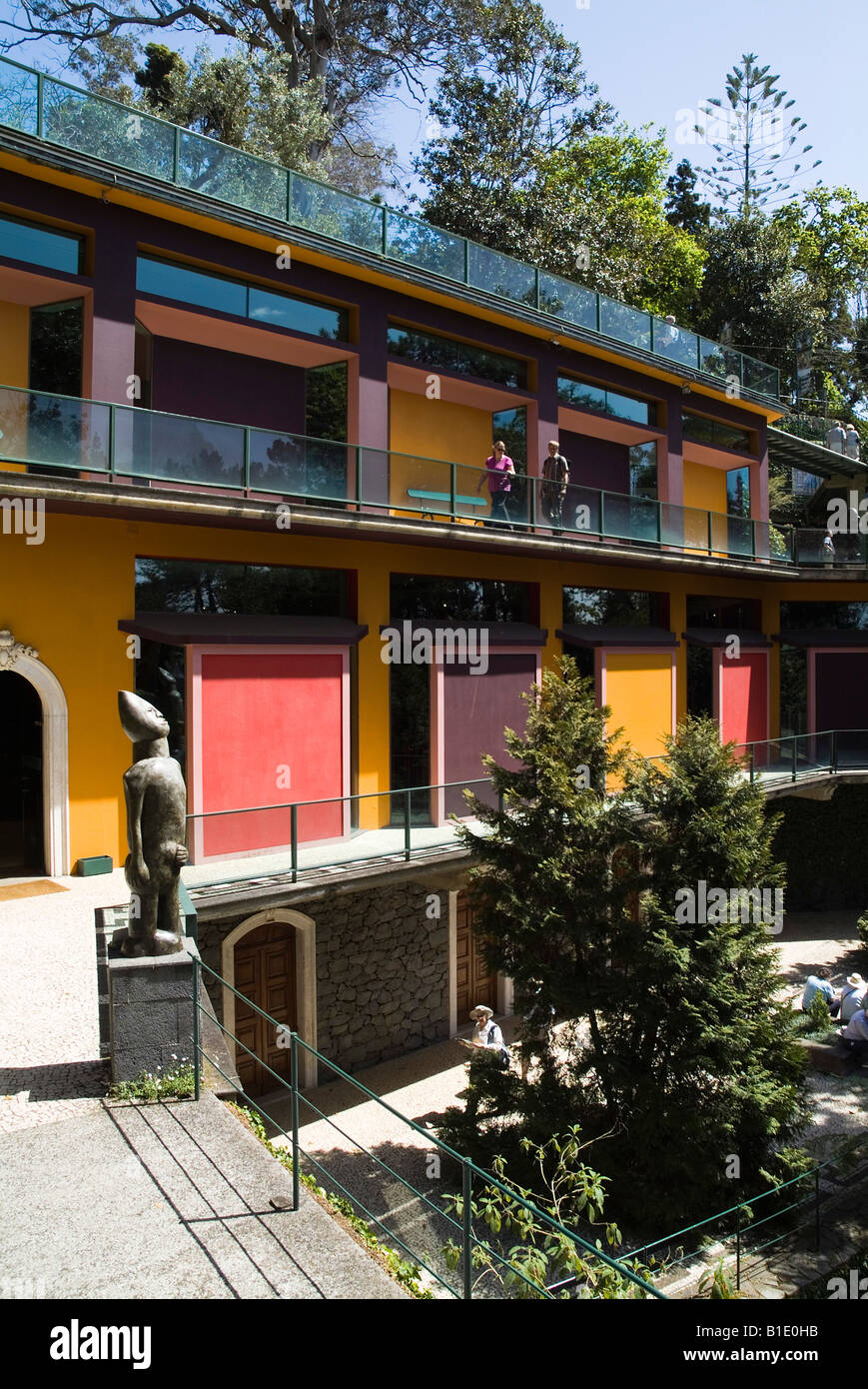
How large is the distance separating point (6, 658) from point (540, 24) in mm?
29035

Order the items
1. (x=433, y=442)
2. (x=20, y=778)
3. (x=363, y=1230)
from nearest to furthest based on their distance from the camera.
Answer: (x=363, y=1230) → (x=20, y=778) → (x=433, y=442)

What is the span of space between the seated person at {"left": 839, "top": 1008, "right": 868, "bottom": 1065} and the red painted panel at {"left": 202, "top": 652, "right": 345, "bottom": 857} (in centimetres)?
922

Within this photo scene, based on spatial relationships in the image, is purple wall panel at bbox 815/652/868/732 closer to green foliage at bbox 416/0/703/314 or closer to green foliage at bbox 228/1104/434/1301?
green foliage at bbox 416/0/703/314

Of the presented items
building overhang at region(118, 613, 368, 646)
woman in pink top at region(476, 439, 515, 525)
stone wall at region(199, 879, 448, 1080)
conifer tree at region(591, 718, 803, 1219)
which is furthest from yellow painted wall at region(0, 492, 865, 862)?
conifer tree at region(591, 718, 803, 1219)

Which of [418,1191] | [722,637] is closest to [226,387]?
[418,1191]

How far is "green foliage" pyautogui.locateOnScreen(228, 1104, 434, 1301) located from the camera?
5.06 metres

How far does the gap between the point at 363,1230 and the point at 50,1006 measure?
159 inches

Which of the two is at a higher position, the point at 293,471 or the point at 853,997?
the point at 293,471

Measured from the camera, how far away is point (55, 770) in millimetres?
12320

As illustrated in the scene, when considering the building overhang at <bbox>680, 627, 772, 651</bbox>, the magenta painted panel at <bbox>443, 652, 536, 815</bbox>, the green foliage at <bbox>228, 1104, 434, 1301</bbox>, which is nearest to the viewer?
the green foliage at <bbox>228, 1104, 434, 1301</bbox>

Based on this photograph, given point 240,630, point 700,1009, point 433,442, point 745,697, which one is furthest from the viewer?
point 745,697

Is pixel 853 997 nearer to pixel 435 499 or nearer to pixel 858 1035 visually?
pixel 858 1035

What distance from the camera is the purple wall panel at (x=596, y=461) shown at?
21453mm

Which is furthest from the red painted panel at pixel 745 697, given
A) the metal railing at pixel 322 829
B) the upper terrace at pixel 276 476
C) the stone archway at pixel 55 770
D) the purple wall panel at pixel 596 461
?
the stone archway at pixel 55 770
